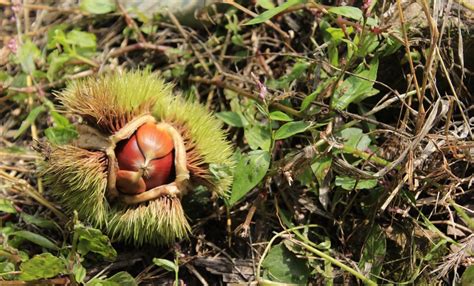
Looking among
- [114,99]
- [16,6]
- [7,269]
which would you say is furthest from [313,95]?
[16,6]

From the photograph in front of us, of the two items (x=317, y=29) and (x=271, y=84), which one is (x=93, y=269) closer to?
(x=271, y=84)

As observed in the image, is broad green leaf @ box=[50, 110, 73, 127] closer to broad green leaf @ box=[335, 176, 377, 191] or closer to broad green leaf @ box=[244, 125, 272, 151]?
broad green leaf @ box=[244, 125, 272, 151]

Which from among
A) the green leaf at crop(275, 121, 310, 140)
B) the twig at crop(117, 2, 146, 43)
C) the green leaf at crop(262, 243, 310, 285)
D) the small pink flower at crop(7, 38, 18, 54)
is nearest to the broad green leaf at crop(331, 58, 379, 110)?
the green leaf at crop(275, 121, 310, 140)

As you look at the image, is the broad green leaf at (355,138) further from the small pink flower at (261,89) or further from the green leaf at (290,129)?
the small pink flower at (261,89)

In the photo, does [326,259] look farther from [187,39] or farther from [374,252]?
[187,39]

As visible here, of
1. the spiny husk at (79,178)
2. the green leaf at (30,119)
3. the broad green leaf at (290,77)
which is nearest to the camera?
the spiny husk at (79,178)

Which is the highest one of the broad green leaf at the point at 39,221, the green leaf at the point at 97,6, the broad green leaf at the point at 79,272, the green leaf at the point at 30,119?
the green leaf at the point at 97,6

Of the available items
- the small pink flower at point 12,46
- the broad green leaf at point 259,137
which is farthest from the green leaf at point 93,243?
the small pink flower at point 12,46
